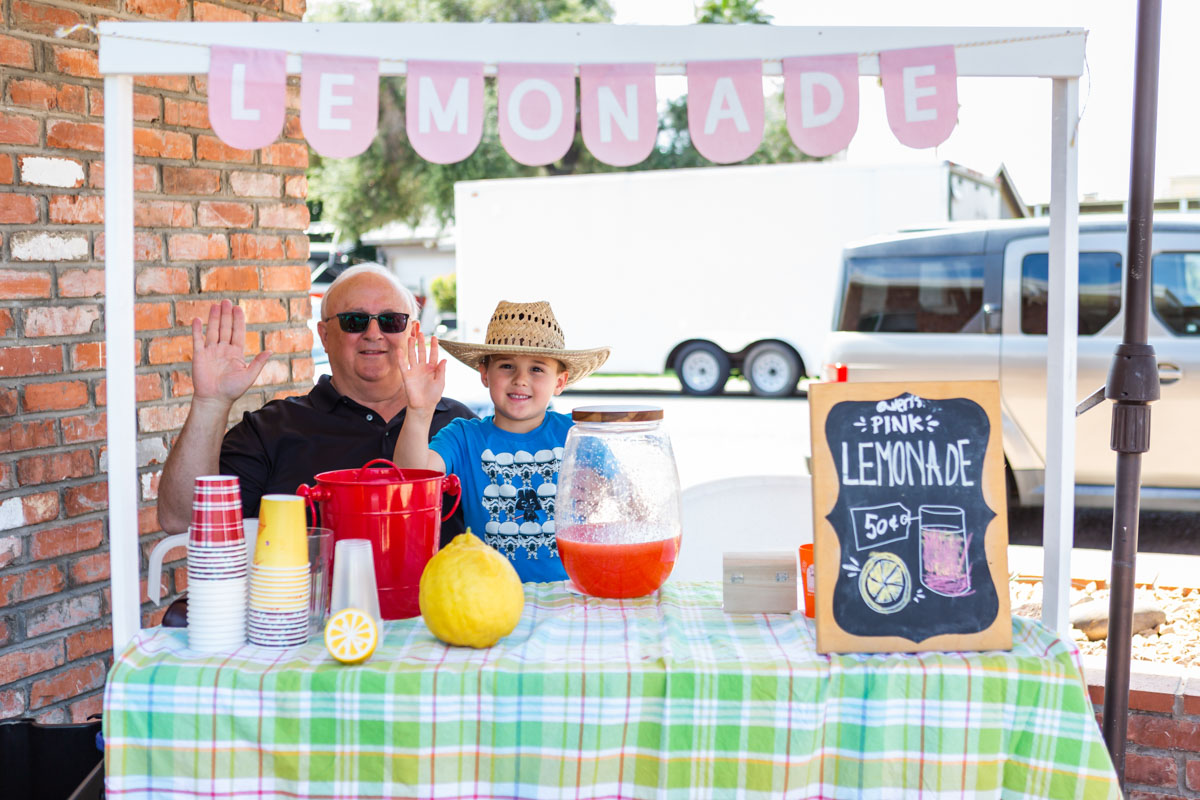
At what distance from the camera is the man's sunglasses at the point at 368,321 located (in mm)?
2650

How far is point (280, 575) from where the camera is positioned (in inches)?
59.2

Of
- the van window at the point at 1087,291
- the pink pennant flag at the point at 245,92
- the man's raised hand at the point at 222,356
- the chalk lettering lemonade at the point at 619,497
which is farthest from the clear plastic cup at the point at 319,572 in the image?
the van window at the point at 1087,291

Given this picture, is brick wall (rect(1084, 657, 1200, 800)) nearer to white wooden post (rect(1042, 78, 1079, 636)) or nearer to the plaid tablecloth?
white wooden post (rect(1042, 78, 1079, 636))

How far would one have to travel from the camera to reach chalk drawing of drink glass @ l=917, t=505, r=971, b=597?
153 cm

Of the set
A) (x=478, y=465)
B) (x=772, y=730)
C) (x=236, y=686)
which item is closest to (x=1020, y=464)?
(x=478, y=465)

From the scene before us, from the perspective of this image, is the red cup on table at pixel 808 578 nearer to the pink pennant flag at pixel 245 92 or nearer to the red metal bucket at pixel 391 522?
the red metal bucket at pixel 391 522

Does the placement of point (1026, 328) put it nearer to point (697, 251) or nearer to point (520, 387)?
point (520, 387)

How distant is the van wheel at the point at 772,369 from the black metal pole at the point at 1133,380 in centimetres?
1015

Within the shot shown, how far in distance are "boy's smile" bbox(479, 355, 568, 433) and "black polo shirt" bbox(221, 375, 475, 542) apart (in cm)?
34

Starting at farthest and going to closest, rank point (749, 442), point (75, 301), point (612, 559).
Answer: point (749, 442), point (75, 301), point (612, 559)

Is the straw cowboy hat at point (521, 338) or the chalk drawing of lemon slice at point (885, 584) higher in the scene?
the straw cowboy hat at point (521, 338)

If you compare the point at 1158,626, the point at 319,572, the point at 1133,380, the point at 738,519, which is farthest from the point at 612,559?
the point at 1158,626

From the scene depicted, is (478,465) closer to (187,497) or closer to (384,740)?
(187,497)

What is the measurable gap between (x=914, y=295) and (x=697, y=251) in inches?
247
